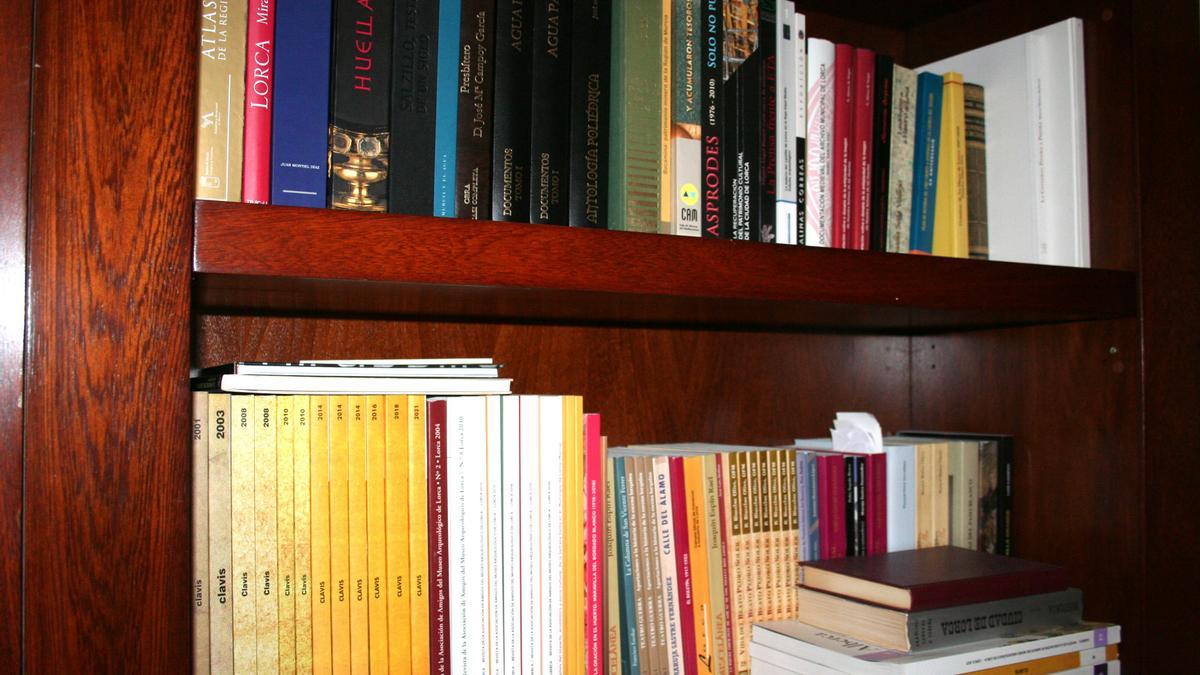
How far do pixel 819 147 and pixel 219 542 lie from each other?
2.33 feet

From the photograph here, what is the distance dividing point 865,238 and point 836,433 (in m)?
0.24

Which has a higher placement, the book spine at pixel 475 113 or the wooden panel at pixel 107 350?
the book spine at pixel 475 113

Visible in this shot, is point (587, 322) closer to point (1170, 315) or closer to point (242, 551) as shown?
point (242, 551)

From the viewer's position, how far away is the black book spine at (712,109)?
94 centimetres

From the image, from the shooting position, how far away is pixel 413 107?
31.3 inches

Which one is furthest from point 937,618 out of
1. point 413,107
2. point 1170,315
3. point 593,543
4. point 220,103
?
point 220,103

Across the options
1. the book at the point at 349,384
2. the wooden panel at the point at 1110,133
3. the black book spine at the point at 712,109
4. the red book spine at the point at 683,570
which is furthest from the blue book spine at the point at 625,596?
the wooden panel at the point at 1110,133

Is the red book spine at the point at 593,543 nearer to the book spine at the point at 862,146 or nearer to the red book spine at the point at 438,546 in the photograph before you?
the red book spine at the point at 438,546

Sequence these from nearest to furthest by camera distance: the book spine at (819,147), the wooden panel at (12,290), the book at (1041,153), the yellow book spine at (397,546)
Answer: the wooden panel at (12,290)
the yellow book spine at (397,546)
the book spine at (819,147)
the book at (1041,153)

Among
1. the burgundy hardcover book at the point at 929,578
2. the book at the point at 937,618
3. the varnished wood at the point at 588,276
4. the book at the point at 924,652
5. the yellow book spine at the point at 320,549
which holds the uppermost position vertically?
the varnished wood at the point at 588,276

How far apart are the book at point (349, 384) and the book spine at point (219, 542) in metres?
0.03

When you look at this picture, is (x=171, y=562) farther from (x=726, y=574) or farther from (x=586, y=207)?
(x=726, y=574)

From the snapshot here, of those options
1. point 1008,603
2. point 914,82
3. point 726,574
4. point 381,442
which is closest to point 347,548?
point 381,442

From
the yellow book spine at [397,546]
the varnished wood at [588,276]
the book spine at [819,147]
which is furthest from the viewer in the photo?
the book spine at [819,147]
